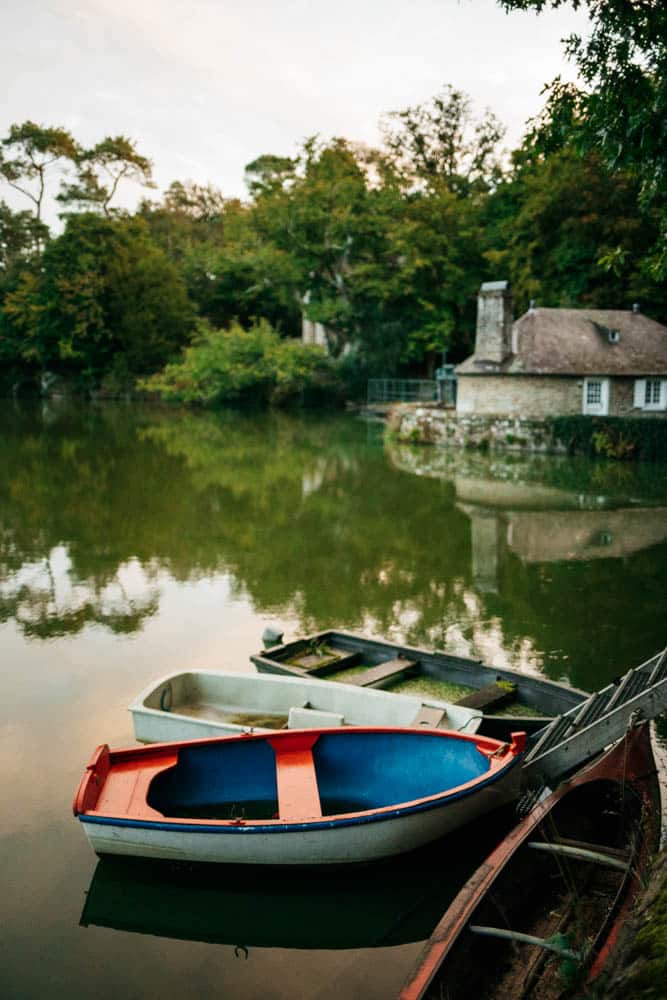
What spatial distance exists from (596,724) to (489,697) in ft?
6.49

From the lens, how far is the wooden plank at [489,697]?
770 cm

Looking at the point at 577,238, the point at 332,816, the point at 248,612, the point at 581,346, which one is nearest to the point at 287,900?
the point at 332,816

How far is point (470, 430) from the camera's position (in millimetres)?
32500

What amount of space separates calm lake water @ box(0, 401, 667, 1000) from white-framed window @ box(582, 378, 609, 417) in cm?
568

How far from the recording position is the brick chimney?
108ft

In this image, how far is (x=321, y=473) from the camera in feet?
83.5

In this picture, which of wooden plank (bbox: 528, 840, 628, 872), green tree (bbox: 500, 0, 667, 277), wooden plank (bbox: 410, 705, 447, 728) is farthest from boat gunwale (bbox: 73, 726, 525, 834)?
green tree (bbox: 500, 0, 667, 277)

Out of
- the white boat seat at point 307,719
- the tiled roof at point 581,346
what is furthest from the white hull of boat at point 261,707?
the tiled roof at point 581,346

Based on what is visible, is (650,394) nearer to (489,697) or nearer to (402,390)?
(402,390)

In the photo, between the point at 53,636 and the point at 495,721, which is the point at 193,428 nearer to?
the point at 53,636

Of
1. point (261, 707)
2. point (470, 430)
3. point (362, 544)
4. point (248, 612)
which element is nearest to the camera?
point (261, 707)

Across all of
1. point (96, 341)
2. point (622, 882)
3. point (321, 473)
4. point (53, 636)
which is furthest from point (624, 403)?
point (96, 341)

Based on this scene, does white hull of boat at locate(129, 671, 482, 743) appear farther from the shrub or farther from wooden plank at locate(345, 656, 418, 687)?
the shrub

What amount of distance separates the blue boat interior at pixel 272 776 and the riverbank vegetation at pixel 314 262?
870 cm
